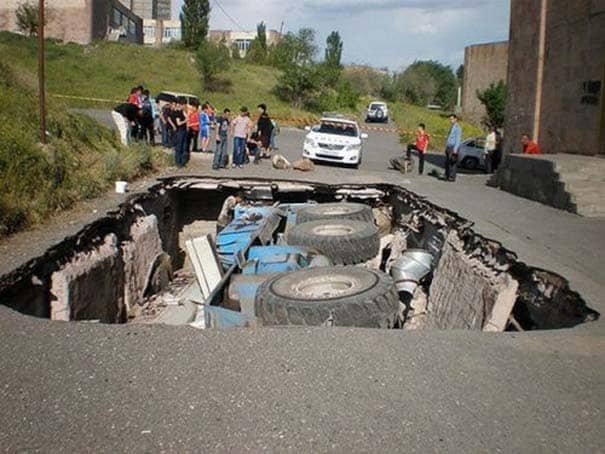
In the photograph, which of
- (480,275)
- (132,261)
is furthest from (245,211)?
(480,275)

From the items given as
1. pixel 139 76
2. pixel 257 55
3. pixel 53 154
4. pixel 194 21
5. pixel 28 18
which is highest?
pixel 194 21

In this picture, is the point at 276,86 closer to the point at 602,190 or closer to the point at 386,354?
the point at 602,190

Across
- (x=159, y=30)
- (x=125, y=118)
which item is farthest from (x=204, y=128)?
(x=159, y=30)

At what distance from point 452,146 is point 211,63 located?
37.4 metres

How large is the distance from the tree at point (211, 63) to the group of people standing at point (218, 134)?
30.3m

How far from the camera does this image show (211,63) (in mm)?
49312

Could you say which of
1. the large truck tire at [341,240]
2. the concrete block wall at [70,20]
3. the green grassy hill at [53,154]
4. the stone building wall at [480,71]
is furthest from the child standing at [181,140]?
the concrete block wall at [70,20]

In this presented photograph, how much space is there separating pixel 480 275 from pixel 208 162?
10516 mm

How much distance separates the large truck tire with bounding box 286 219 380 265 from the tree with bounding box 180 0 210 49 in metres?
54.3

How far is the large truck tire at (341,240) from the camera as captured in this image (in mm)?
9570

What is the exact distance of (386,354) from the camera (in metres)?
4.35

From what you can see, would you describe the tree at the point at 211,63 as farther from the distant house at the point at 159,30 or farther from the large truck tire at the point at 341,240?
the distant house at the point at 159,30

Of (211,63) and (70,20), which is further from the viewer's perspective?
(70,20)

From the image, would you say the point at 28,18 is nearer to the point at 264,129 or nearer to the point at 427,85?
the point at 264,129
